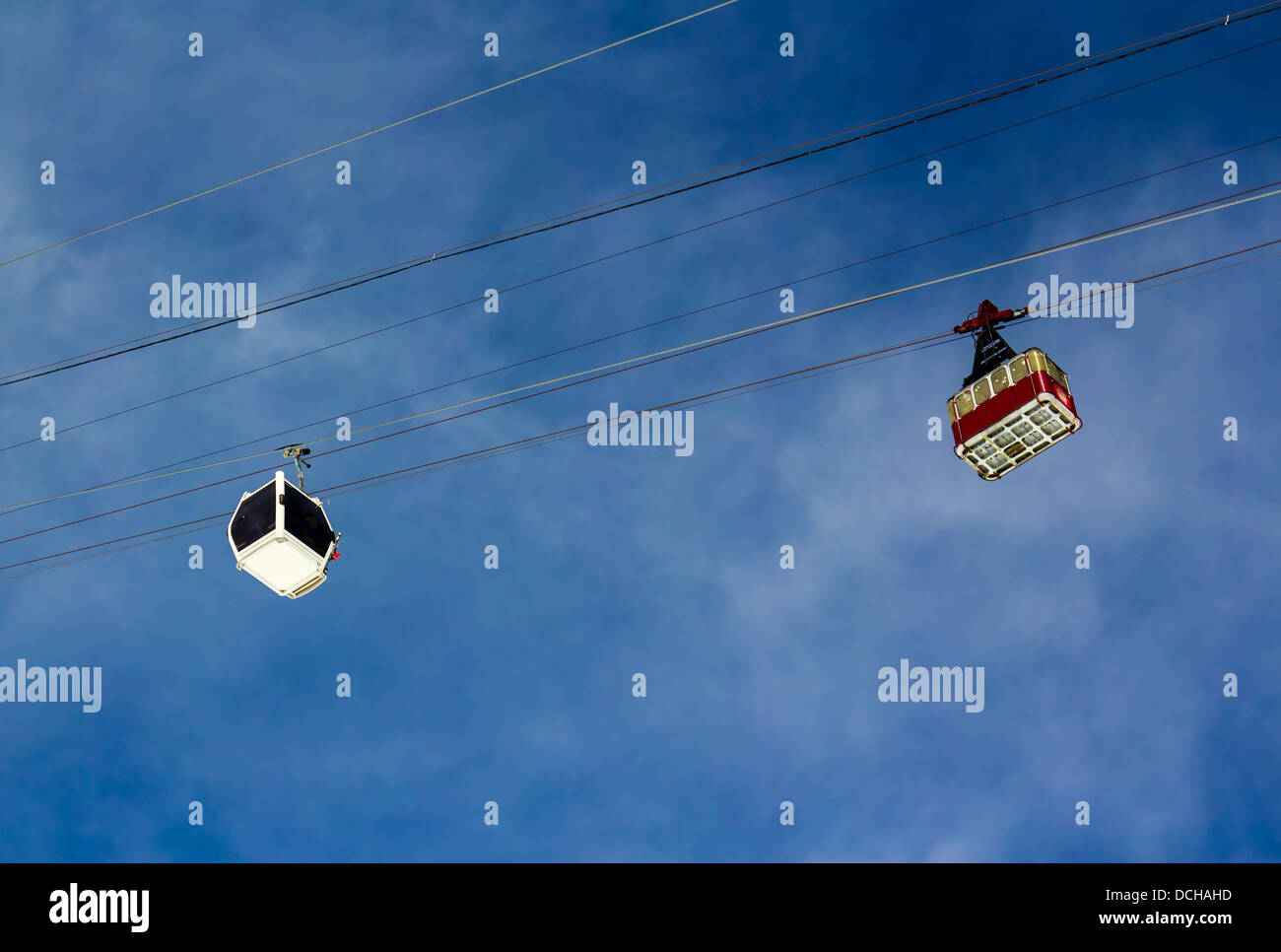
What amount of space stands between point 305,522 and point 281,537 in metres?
0.76

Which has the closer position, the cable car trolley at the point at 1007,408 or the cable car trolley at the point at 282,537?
the cable car trolley at the point at 282,537

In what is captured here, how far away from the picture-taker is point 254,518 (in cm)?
2292

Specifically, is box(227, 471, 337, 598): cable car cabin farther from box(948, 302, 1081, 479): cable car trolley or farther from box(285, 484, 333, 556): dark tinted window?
box(948, 302, 1081, 479): cable car trolley

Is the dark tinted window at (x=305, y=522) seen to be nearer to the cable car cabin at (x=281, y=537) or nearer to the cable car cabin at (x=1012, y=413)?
the cable car cabin at (x=281, y=537)

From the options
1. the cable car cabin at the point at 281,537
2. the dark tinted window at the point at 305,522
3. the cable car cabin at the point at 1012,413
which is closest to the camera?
the cable car cabin at the point at 281,537

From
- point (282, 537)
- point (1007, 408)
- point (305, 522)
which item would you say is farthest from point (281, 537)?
point (1007, 408)

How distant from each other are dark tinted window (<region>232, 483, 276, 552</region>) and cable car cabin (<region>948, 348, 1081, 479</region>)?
13505mm

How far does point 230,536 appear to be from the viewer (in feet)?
75.8

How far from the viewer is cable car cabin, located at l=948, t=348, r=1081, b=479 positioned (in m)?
23.6

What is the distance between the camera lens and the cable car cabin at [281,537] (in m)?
22.6

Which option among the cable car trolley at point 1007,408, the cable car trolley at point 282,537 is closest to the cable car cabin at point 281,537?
the cable car trolley at point 282,537

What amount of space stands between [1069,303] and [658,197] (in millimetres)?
7855

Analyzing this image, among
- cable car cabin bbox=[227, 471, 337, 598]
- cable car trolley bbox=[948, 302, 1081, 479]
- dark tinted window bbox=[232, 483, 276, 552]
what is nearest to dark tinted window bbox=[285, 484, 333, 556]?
cable car cabin bbox=[227, 471, 337, 598]
